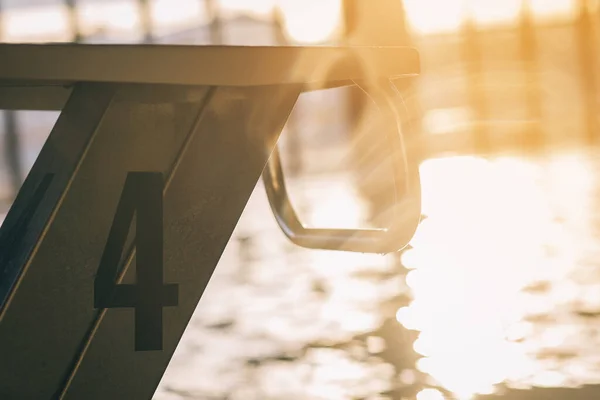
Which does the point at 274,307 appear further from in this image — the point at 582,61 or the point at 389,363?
the point at 582,61

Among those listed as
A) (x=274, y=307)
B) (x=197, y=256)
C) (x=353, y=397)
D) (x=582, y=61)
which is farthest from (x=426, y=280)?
(x=582, y=61)

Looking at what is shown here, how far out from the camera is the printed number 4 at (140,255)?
4.69 ft

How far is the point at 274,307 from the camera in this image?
17.0 ft

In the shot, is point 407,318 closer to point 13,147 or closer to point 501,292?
point 501,292

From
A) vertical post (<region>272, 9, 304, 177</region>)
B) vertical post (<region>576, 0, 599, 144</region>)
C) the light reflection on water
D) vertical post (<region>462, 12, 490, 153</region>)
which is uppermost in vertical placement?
vertical post (<region>462, 12, 490, 153</region>)

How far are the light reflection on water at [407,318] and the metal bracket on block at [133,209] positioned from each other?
2042 mm

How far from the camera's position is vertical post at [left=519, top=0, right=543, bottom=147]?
733 inches

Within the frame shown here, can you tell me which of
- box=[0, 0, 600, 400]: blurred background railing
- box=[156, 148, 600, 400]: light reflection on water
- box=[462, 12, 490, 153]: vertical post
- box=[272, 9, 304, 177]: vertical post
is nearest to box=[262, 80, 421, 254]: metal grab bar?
box=[0, 0, 600, 400]: blurred background railing

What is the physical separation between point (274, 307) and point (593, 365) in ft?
6.27

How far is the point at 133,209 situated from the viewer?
143cm

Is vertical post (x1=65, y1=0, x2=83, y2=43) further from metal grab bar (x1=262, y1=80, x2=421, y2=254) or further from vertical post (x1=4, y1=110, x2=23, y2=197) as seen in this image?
metal grab bar (x1=262, y1=80, x2=421, y2=254)

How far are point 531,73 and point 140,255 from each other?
780 inches

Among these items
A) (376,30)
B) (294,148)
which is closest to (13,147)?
(376,30)

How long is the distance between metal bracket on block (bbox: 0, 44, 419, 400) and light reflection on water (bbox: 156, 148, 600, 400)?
2.04 m
